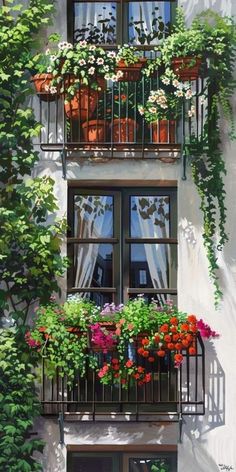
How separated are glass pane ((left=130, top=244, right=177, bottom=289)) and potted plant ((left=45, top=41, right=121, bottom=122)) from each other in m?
1.76

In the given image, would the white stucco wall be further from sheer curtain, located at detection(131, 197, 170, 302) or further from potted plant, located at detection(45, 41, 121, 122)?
potted plant, located at detection(45, 41, 121, 122)

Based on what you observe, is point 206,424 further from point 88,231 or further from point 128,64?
point 128,64

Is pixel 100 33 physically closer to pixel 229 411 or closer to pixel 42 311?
pixel 42 311

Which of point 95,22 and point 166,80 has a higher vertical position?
point 95,22

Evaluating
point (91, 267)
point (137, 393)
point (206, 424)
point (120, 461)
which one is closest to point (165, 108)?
point (91, 267)

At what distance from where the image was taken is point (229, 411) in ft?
59.0

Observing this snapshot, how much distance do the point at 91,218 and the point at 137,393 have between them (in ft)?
7.30

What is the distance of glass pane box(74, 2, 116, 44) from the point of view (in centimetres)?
1888

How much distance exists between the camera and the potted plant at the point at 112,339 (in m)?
17.5

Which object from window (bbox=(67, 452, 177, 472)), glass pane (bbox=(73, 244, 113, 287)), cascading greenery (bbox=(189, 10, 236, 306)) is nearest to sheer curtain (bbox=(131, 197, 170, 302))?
glass pane (bbox=(73, 244, 113, 287))

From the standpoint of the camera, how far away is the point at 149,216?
18.7m

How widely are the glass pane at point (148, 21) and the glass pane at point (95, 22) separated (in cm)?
23

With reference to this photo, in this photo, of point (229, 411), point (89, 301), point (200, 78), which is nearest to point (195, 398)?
point (229, 411)

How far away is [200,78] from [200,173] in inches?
44.0
